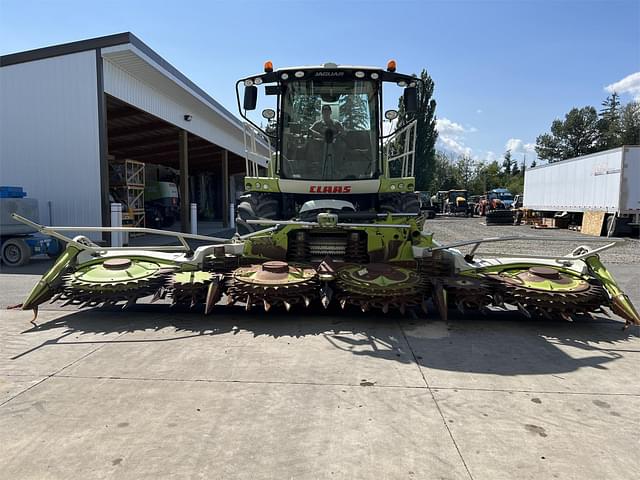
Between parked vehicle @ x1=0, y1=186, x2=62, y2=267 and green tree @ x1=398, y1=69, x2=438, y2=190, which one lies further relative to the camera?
green tree @ x1=398, y1=69, x2=438, y2=190

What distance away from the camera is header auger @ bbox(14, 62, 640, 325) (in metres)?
4.76

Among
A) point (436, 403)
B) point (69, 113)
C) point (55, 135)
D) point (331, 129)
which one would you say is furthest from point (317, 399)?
point (55, 135)

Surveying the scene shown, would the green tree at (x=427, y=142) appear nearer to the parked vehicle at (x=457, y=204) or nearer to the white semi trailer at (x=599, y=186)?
the parked vehicle at (x=457, y=204)

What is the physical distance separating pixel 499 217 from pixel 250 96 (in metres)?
24.6

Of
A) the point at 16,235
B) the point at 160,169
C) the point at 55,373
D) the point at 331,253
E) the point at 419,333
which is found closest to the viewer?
the point at 55,373

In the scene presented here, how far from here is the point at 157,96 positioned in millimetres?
13727

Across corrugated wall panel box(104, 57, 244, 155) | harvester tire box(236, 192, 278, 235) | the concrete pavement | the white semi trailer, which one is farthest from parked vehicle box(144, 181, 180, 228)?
the white semi trailer

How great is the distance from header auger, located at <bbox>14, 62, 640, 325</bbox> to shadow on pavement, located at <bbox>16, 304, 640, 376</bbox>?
8.7 inches

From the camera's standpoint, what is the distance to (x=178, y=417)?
9.32 ft

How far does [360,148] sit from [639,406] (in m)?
4.33

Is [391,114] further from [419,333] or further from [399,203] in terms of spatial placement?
[419,333]

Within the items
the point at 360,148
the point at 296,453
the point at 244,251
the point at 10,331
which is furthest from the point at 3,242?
the point at 296,453

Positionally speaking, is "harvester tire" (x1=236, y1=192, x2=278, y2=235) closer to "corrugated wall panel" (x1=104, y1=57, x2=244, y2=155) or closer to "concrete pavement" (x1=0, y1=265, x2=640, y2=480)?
"concrete pavement" (x1=0, y1=265, x2=640, y2=480)

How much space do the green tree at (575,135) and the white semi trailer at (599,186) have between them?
1896 inches
